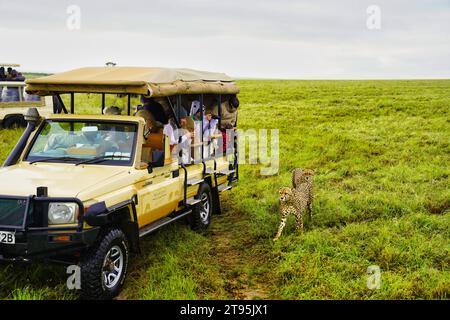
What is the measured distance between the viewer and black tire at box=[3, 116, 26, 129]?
1698 cm

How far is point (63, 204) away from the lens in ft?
15.8

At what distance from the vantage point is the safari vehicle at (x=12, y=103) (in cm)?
1681

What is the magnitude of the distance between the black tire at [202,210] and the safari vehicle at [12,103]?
1105 cm

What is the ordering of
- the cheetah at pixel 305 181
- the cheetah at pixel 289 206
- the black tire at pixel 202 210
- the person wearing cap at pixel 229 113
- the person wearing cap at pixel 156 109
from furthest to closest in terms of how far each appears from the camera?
the person wearing cap at pixel 229 113
the cheetah at pixel 305 181
the person wearing cap at pixel 156 109
the black tire at pixel 202 210
the cheetah at pixel 289 206

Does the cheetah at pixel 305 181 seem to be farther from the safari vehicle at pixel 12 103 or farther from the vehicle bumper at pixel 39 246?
the safari vehicle at pixel 12 103

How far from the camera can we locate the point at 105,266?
16.8 feet

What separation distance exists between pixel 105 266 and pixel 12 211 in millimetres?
1060

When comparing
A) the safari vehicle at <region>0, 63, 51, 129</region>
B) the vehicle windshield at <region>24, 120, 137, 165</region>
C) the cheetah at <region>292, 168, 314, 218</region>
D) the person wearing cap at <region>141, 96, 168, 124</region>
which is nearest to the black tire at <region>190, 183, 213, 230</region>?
the person wearing cap at <region>141, 96, 168, 124</region>

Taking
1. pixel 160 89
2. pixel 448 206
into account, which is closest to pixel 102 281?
pixel 160 89

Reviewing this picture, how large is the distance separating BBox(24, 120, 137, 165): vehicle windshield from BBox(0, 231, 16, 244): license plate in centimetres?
136

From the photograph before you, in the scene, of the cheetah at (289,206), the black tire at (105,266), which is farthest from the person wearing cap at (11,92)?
the black tire at (105,266)

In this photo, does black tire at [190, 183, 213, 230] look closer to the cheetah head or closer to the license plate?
the cheetah head

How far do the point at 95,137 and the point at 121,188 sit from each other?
110cm

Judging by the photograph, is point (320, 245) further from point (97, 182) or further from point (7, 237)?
point (7, 237)
